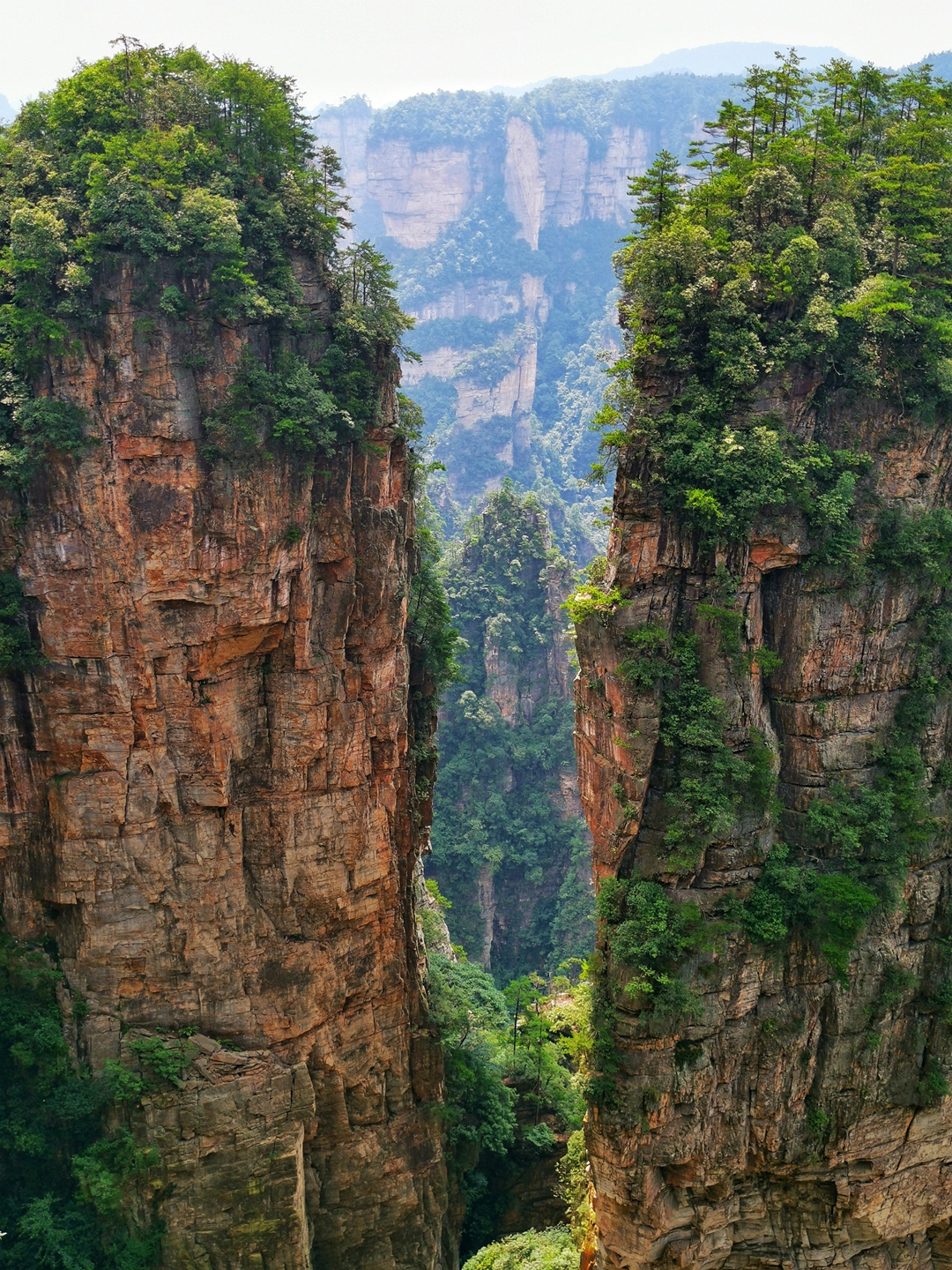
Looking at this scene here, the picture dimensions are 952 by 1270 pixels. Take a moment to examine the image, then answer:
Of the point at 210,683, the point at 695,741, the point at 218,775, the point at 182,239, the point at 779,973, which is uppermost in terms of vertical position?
the point at 182,239

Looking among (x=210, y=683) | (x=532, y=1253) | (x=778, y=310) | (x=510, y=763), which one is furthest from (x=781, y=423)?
(x=510, y=763)

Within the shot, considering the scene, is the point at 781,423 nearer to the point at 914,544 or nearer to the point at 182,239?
the point at 914,544

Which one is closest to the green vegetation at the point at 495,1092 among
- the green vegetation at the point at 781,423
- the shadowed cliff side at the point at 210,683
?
the shadowed cliff side at the point at 210,683

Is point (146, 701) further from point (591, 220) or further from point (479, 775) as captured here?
point (591, 220)

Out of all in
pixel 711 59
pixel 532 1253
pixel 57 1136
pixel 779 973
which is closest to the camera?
pixel 779 973

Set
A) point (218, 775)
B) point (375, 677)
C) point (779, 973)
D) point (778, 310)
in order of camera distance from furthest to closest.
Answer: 1. point (375, 677)
2. point (218, 775)
3. point (779, 973)
4. point (778, 310)

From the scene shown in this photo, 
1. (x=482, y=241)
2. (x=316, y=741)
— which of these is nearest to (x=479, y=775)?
(x=316, y=741)

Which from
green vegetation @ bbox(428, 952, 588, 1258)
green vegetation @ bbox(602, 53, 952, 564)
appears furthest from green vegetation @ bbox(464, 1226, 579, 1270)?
green vegetation @ bbox(602, 53, 952, 564)

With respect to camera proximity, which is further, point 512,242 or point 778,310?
point 512,242

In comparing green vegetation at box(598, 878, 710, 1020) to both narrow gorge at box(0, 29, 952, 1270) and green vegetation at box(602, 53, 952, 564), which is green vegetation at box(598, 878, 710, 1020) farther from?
green vegetation at box(602, 53, 952, 564)
